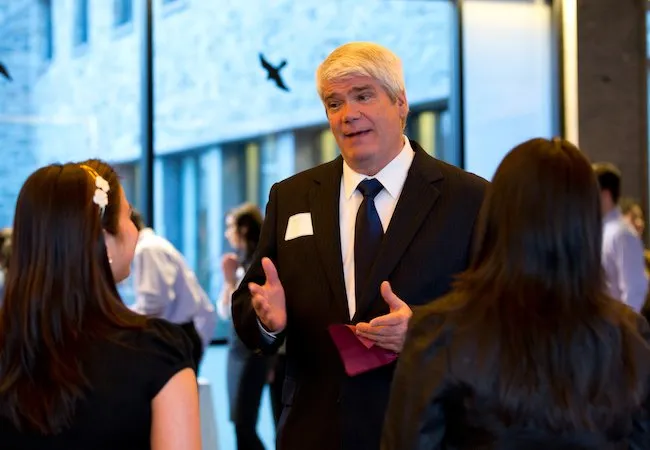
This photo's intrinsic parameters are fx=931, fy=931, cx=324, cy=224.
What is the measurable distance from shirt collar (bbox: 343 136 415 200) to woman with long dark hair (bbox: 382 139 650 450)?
2.54 ft

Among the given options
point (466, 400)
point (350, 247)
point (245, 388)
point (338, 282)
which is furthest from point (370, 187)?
point (245, 388)

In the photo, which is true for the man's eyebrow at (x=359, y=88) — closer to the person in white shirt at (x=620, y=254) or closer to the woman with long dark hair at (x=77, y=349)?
the woman with long dark hair at (x=77, y=349)

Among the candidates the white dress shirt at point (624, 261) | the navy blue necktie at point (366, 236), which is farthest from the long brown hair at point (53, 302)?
the white dress shirt at point (624, 261)

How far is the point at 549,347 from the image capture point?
1394 millimetres

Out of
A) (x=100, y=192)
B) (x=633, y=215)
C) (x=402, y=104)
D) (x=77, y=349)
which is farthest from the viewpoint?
(x=633, y=215)

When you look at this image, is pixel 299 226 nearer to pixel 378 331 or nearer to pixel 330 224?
pixel 330 224

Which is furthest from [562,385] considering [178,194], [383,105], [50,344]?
[178,194]

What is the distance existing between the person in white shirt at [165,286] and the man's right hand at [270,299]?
86.3 inches

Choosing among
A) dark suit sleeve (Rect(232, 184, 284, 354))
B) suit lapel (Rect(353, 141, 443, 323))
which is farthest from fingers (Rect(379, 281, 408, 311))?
dark suit sleeve (Rect(232, 184, 284, 354))

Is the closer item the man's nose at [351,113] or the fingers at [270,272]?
the fingers at [270,272]

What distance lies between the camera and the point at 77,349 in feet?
4.99

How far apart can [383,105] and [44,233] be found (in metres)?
0.98

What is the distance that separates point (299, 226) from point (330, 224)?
0.09 m

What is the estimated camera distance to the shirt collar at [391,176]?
223 cm
